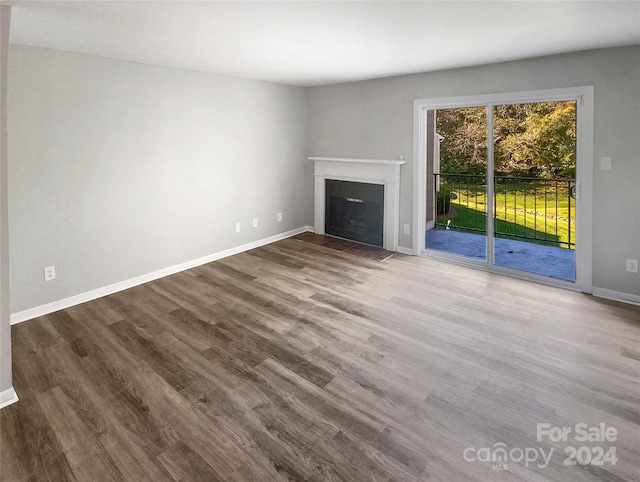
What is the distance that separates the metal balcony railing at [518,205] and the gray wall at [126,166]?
2609mm

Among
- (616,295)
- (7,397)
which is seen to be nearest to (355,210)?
(616,295)

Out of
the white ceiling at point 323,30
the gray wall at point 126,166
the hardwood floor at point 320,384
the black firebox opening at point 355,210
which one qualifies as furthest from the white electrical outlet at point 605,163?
the gray wall at point 126,166

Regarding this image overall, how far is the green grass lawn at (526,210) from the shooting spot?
4.26 m

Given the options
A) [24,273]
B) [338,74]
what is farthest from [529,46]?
[24,273]

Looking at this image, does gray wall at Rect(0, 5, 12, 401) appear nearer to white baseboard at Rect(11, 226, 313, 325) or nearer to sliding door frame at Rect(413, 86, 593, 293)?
white baseboard at Rect(11, 226, 313, 325)

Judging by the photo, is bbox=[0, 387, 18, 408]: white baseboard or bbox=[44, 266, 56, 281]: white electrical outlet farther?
bbox=[44, 266, 56, 281]: white electrical outlet

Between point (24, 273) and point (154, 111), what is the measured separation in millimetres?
2030

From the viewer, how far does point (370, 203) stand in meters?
5.45

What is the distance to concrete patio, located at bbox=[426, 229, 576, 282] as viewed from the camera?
430 centimetres

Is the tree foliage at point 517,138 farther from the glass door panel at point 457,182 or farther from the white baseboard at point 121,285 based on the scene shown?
the white baseboard at point 121,285

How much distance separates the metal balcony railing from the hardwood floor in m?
1.00

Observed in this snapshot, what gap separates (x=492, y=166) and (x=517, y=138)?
380mm

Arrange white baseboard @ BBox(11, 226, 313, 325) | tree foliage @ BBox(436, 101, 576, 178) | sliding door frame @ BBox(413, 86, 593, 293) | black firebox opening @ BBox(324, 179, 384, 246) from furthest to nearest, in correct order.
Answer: black firebox opening @ BBox(324, 179, 384, 246), tree foliage @ BBox(436, 101, 576, 178), sliding door frame @ BBox(413, 86, 593, 293), white baseboard @ BBox(11, 226, 313, 325)

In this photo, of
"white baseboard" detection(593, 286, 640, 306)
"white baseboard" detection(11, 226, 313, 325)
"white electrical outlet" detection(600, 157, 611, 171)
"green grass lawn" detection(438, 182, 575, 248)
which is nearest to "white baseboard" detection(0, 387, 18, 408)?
"white baseboard" detection(11, 226, 313, 325)
